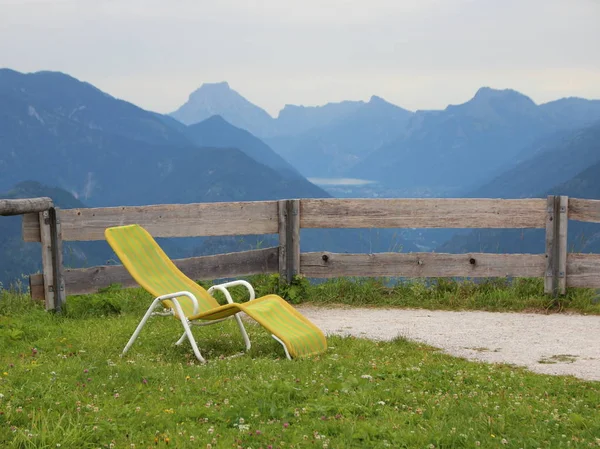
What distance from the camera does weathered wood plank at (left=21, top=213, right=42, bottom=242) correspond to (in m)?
8.03

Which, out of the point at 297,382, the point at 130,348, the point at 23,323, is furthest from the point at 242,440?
the point at 23,323

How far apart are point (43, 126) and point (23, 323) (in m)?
150

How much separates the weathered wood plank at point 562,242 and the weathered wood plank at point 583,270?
0.11 meters

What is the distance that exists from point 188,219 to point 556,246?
4767 millimetres

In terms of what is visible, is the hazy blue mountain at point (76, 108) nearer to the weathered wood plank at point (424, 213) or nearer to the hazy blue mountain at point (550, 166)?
the hazy blue mountain at point (550, 166)

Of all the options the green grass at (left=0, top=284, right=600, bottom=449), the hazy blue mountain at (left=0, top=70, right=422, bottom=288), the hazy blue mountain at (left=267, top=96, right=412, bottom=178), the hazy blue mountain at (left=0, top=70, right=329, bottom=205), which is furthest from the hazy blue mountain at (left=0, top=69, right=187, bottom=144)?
the green grass at (left=0, top=284, right=600, bottom=449)

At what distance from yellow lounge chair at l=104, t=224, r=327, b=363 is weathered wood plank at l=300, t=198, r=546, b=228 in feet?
9.36

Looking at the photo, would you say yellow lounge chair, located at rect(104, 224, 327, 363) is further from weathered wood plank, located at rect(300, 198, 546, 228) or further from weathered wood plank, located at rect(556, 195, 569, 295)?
weathered wood plank, located at rect(556, 195, 569, 295)

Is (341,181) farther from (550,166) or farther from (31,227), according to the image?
(31,227)

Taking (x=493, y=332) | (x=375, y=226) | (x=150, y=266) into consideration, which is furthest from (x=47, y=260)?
(x=493, y=332)

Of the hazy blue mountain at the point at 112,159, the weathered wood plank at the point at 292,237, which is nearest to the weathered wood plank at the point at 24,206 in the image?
the weathered wood plank at the point at 292,237

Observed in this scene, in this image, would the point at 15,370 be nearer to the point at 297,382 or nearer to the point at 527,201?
the point at 297,382

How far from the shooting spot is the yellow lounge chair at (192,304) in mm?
5848

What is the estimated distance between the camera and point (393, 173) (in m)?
185
